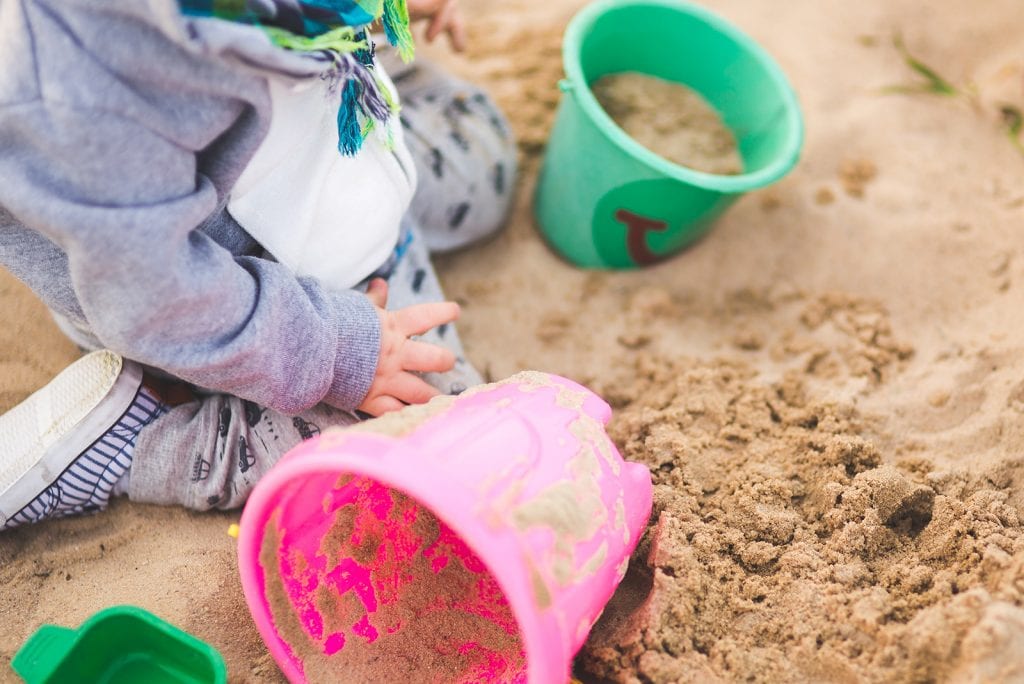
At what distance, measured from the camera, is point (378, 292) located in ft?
4.15

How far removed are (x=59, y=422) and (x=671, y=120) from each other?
120cm

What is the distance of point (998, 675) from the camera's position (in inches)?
32.9

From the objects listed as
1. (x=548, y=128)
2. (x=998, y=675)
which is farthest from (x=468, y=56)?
(x=998, y=675)

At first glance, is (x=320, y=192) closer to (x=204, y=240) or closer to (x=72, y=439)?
(x=204, y=240)

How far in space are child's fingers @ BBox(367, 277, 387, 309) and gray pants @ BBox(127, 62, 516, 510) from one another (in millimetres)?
43

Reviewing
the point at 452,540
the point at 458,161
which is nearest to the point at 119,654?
the point at 452,540

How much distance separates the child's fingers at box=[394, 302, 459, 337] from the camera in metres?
1.19

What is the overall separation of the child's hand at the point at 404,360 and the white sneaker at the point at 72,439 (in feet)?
1.11

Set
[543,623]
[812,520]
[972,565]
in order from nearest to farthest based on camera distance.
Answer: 1. [543,623]
2. [972,565]
3. [812,520]

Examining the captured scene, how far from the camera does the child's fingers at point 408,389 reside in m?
1.17

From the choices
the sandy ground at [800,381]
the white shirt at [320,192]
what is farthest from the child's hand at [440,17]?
the white shirt at [320,192]

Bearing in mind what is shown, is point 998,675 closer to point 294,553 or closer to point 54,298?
point 294,553

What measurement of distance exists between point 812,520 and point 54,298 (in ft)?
3.38

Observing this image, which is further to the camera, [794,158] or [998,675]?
[794,158]
